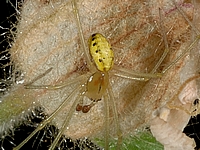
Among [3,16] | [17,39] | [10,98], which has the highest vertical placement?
[3,16]

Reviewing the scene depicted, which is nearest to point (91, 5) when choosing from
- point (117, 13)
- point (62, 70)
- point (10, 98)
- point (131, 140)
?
point (117, 13)

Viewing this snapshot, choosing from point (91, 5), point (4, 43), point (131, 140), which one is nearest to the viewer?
point (91, 5)

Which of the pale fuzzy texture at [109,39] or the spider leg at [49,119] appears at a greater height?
the pale fuzzy texture at [109,39]

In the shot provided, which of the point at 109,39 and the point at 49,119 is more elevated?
the point at 109,39

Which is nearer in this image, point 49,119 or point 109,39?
point 109,39

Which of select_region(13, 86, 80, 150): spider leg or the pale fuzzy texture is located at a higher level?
the pale fuzzy texture

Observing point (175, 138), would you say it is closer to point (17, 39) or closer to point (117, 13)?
point (117, 13)

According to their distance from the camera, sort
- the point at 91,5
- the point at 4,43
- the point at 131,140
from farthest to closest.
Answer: the point at 131,140 < the point at 4,43 < the point at 91,5

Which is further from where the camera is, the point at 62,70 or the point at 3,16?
the point at 3,16
